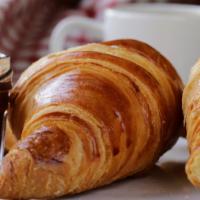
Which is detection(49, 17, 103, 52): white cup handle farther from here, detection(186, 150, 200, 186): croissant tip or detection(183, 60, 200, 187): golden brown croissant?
detection(186, 150, 200, 186): croissant tip

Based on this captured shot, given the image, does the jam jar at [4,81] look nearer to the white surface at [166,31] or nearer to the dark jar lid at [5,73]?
the dark jar lid at [5,73]

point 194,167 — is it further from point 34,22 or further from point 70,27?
point 34,22

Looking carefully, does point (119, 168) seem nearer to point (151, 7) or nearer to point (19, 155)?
point (19, 155)

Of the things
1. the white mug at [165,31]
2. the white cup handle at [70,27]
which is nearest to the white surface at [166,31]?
the white mug at [165,31]

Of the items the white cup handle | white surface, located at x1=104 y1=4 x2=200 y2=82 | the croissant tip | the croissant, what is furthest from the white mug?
the croissant tip

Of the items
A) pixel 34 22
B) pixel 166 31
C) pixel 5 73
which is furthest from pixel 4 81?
pixel 34 22

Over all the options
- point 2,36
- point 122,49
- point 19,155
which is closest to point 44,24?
point 2,36
